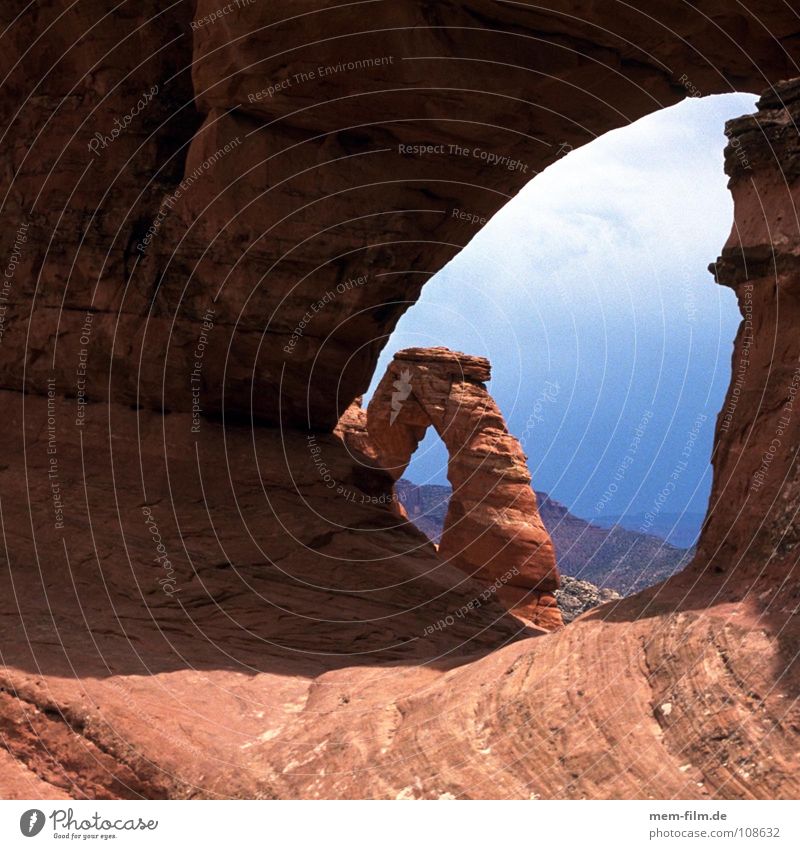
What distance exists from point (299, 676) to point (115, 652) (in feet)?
7.38

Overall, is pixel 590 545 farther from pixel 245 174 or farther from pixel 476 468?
pixel 245 174

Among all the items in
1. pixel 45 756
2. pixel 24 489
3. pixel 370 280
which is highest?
pixel 370 280

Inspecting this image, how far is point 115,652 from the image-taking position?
1102 centimetres

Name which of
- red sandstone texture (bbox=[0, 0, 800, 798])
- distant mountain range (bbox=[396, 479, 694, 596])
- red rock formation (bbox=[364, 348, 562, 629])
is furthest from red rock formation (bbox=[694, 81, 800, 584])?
distant mountain range (bbox=[396, 479, 694, 596])

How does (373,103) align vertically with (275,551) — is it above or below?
above

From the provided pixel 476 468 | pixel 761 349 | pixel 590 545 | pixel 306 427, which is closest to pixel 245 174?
pixel 306 427

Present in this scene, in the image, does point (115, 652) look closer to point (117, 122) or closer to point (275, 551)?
point (275, 551)

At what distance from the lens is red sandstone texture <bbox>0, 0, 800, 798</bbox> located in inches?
292

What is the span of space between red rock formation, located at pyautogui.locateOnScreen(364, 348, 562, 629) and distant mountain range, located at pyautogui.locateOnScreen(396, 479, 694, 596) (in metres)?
23.4

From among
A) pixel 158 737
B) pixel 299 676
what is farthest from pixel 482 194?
pixel 158 737

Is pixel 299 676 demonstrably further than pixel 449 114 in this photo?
No

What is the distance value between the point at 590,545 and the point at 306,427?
58092 mm

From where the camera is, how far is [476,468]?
2981 centimetres

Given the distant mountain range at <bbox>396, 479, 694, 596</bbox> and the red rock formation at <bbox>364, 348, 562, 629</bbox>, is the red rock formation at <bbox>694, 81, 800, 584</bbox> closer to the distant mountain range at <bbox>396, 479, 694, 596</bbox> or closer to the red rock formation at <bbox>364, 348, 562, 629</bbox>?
the red rock formation at <bbox>364, 348, 562, 629</bbox>
